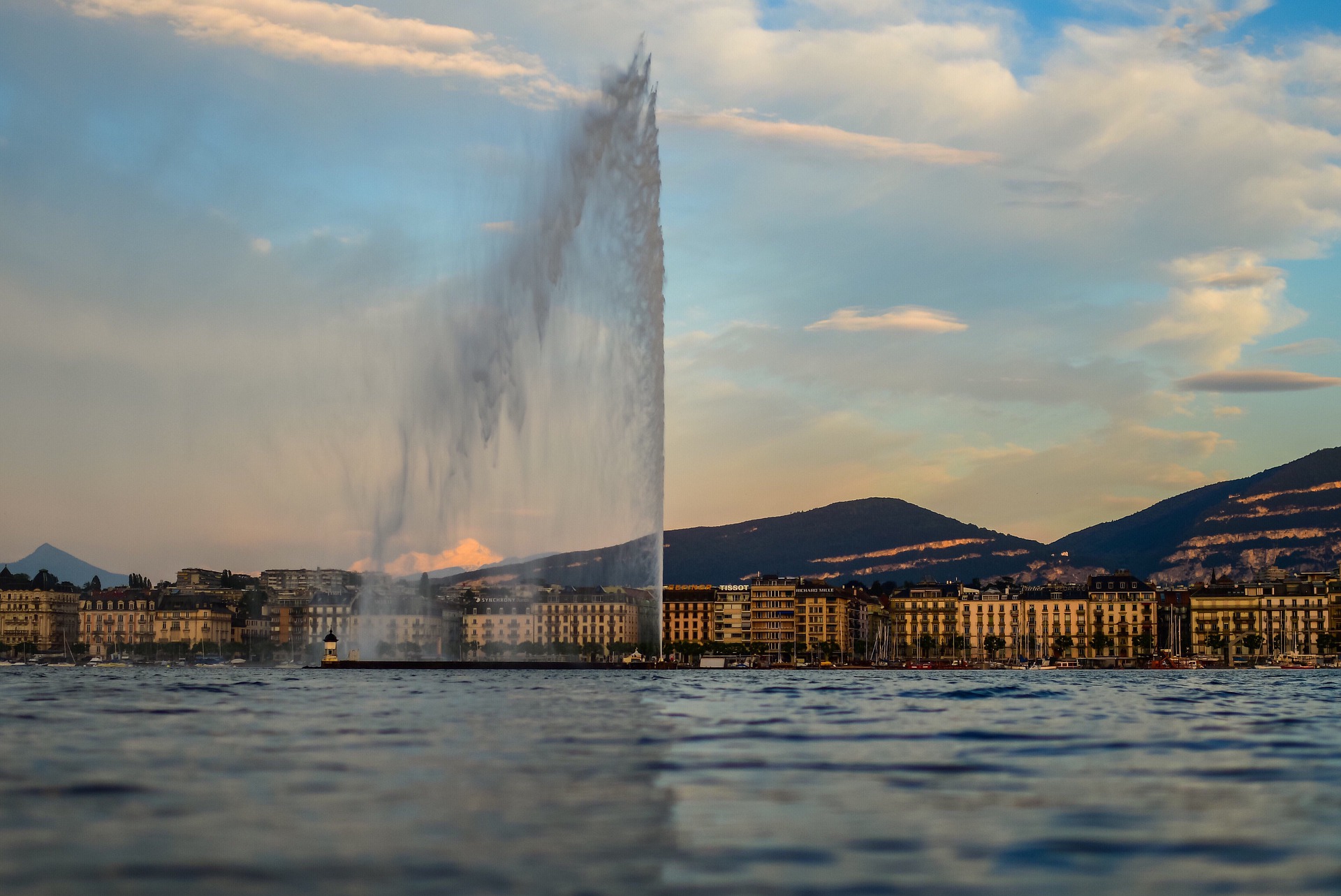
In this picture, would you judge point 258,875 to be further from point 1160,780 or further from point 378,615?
point 378,615

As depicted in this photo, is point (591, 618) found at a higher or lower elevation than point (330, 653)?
higher

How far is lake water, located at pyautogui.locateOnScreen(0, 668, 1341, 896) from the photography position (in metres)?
15.5

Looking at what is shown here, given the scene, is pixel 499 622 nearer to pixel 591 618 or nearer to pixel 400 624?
pixel 400 624

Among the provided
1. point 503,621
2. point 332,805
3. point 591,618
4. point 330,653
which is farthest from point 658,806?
point 503,621

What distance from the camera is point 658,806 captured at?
20797 mm

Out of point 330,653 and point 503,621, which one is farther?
point 503,621

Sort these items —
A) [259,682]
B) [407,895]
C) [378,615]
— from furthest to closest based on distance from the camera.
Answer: [378,615], [259,682], [407,895]

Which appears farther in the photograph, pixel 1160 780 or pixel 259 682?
pixel 259 682

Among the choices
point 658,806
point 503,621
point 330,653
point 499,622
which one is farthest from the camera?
point 503,621

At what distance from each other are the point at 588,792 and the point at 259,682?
72505mm

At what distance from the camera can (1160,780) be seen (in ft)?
84.3

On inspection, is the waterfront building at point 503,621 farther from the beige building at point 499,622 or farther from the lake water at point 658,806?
the lake water at point 658,806

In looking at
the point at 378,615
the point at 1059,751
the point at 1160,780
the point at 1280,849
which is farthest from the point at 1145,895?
the point at 378,615

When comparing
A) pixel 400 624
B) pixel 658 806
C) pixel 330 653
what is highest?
pixel 658 806
